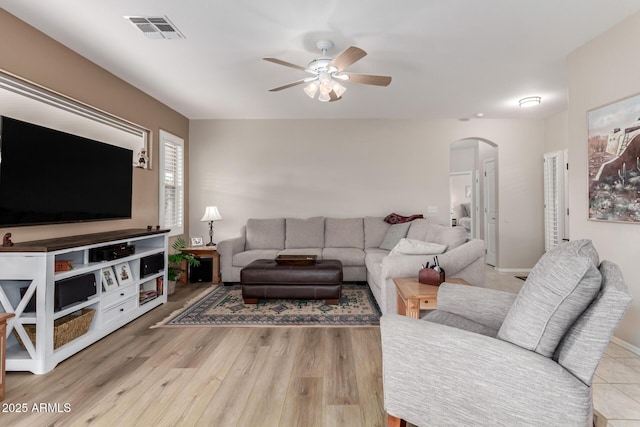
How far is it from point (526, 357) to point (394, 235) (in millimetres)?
3569

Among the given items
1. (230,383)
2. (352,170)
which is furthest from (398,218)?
(230,383)

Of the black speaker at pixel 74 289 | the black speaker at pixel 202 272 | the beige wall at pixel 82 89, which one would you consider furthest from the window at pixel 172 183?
the black speaker at pixel 74 289

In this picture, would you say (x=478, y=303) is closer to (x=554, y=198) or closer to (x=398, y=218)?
(x=398, y=218)

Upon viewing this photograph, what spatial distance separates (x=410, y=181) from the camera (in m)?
5.33

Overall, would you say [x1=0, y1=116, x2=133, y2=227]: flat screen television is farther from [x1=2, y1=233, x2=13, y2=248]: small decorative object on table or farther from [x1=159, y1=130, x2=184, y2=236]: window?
[x1=159, y1=130, x2=184, y2=236]: window

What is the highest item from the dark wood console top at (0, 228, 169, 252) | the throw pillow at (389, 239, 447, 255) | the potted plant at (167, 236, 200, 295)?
the dark wood console top at (0, 228, 169, 252)

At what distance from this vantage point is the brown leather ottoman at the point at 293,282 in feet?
11.6

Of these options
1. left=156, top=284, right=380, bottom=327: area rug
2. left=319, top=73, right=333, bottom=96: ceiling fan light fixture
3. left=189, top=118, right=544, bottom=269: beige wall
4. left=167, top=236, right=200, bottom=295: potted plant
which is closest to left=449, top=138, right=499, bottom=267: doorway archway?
left=189, top=118, right=544, bottom=269: beige wall

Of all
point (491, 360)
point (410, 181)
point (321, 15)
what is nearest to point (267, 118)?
point (410, 181)

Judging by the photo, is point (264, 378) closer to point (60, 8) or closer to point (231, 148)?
point (60, 8)

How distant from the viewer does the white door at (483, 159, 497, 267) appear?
5.66m

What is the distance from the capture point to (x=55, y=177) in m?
2.62

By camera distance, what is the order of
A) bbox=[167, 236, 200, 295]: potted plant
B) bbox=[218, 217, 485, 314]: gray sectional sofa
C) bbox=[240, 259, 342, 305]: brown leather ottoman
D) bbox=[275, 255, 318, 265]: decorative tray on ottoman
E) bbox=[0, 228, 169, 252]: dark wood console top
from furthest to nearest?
1. bbox=[167, 236, 200, 295]: potted plant
2. bbox=[275, 255, 318, 265]: decorative tray on ottoman
3. bbox=[240, 259, 342, 305]: brown leather ottoman
4. bbox=[218, 217, 485, 314]: gray sectional sofa
5. bbox=[0, 228, 169, 252]: dark wood console top

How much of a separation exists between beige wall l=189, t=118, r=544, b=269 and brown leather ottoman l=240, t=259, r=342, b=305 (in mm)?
1926
